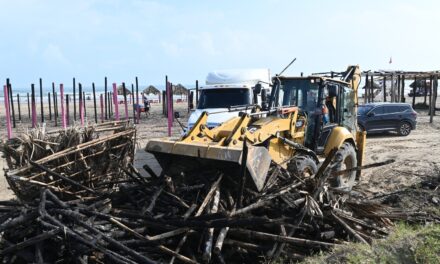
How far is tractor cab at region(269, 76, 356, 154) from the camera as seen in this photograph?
9.25 metres

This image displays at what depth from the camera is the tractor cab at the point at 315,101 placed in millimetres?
9250

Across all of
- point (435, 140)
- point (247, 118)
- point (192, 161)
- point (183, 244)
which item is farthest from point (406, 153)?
point (183, 244)

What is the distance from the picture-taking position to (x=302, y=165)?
7.93m

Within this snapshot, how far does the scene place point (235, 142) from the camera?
704 cm

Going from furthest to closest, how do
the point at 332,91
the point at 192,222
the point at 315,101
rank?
the point at 332,91 → the point at 315,101 → the point at 192,222

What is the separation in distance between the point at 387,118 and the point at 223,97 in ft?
27.9

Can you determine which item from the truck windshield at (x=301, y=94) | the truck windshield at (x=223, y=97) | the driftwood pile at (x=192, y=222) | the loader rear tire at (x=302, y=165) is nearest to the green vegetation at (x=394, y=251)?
the driftwood pile at (x=192, y=222)

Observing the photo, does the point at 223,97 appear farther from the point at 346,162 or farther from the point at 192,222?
the point at 192,222

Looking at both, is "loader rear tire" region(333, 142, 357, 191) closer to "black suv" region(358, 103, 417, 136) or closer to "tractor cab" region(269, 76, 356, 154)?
"tractor cab" region(269, 76, 356, 154)

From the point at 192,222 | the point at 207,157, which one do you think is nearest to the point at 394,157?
the point at 207,157

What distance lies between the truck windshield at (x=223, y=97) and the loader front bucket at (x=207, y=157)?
760 centimetres

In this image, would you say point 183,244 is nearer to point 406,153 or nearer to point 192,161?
point 192,161

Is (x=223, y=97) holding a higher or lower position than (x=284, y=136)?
higher

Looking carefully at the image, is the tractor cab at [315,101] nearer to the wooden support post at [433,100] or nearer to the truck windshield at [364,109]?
the truck windshield at [364,109]
